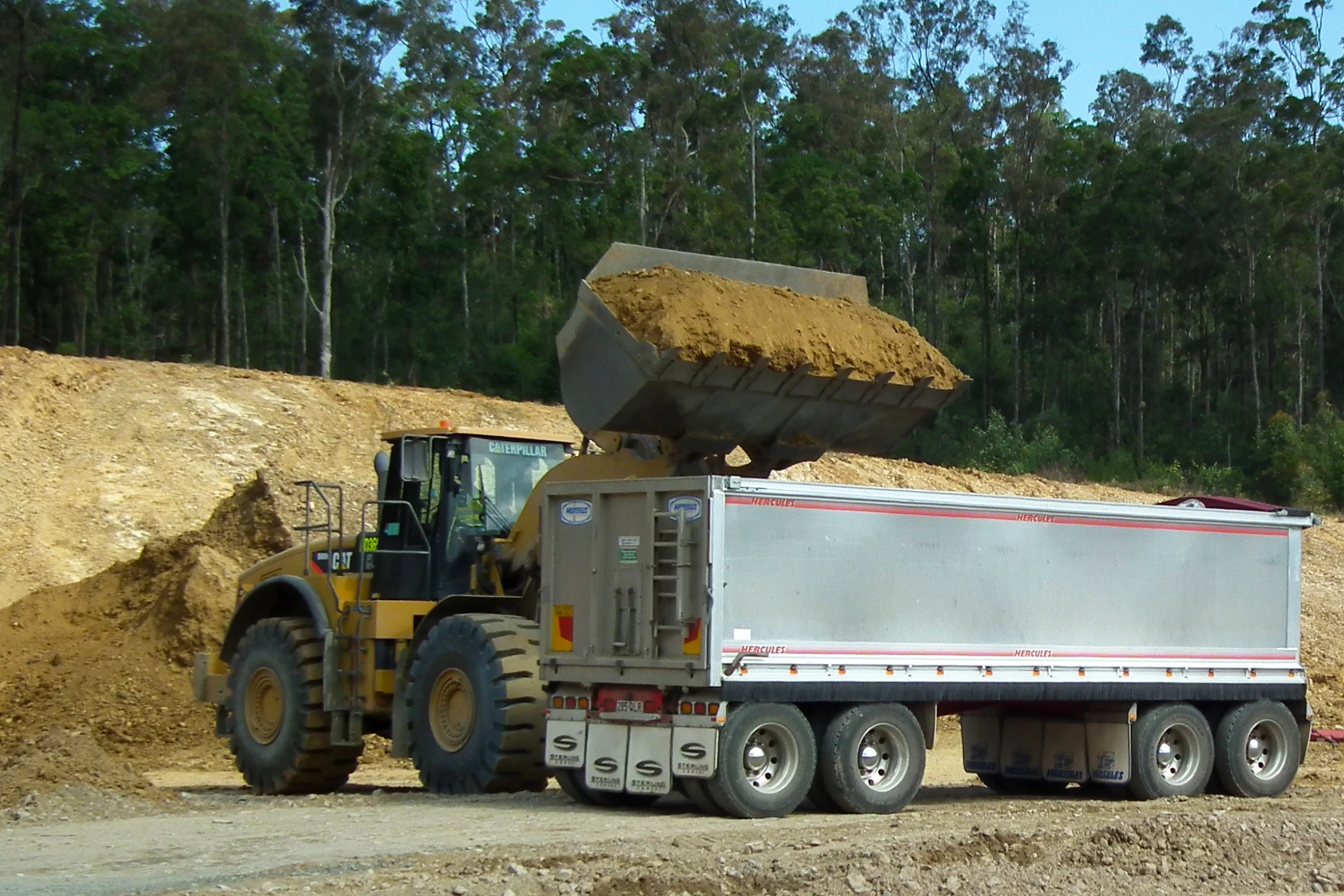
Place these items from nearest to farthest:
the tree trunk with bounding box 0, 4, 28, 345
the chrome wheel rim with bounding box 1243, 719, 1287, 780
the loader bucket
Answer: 1. the loader bucket
2. the chrome wheel rim with bounding box 1243, 719, 1287, 780
3. the tree trunk with bounding box 0, 4, 28, 345

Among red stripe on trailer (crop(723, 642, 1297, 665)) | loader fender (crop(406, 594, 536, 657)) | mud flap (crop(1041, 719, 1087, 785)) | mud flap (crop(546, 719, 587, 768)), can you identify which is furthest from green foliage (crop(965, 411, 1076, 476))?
mud flap (crop(546, 719, 587, 768))

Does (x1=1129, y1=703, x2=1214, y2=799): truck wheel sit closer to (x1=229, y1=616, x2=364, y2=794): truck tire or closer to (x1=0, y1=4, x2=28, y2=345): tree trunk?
(x1=229, y1=616, x2=364, y2=794): truck tire

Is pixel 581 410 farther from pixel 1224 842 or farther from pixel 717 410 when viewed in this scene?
pixel 1224 842

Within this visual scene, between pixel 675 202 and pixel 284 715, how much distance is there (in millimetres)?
39824

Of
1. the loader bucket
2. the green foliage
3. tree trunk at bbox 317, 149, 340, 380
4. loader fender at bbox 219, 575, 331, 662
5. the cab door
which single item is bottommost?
loader fender at bbox 219, 575, 331, 662

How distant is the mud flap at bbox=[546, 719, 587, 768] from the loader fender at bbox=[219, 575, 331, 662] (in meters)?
3.55

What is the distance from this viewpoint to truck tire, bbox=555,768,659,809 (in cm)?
1196

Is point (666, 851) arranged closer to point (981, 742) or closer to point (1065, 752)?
point (1065, 752)

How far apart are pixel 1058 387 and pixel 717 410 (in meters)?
52.1

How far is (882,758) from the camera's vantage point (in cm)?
1174

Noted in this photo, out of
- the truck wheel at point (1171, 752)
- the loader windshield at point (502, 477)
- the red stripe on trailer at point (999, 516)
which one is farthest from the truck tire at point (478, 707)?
the truck wheel at point (1171, 752)

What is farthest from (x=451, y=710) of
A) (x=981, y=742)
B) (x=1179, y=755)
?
(x=1179, y=755)

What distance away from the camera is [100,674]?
19.3 meters

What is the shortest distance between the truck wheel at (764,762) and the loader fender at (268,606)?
5.09 meters
